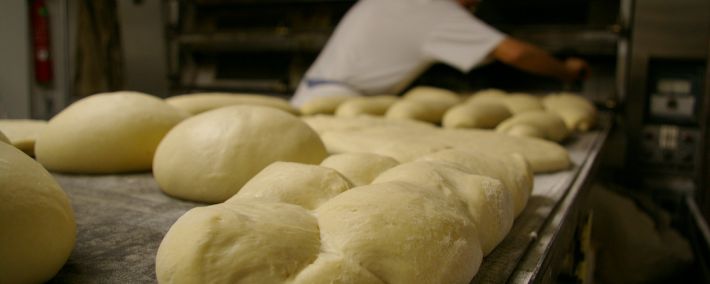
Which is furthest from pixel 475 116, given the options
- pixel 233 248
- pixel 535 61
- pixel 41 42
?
pixel 41 42

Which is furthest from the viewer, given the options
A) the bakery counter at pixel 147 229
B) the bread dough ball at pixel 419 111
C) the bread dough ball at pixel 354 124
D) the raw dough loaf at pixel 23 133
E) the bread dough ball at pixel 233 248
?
the bread dough ball at pixel 419 111

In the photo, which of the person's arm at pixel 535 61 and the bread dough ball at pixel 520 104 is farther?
the person's arm at pixel 535 61

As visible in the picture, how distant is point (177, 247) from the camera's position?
538 mm

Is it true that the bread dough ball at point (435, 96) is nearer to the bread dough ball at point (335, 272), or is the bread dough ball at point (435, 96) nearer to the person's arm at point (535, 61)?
the person's arm at point (535, 61)

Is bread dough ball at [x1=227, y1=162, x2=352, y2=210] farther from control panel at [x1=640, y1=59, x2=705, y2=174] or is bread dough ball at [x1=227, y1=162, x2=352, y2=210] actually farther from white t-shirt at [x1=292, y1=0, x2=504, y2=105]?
control panel at [x1=640, y1=59, x2=705, y2=174]

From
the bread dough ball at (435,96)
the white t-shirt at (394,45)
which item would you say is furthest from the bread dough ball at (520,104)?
the white t-shirt at (394,45)

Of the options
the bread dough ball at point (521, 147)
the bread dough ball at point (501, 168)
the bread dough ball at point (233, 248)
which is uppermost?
the bread dough ball at point (233, 248)

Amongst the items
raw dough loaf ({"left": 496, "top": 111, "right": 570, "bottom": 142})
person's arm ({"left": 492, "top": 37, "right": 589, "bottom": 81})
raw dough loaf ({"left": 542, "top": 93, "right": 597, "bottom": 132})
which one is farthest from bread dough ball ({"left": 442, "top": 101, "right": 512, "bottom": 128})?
person's arm ({"left": 492, "top": 37, "right": 589, "bottom": 81})

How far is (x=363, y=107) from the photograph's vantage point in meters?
2.07

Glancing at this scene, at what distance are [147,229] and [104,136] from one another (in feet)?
1.52

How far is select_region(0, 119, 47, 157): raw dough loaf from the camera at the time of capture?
1.29 metres

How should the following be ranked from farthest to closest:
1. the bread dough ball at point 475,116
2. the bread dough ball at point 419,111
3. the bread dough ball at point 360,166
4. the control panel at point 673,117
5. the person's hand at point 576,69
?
the person's hand at point 576,69 → the control panel at point 673,117 → the bread dough ball at point 419,111 → the bread dough ball at point 475,116 → the bread dough ball at point 360,166

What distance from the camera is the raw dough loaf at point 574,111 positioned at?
7.01 ft

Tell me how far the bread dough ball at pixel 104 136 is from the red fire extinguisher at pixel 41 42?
2.51m
